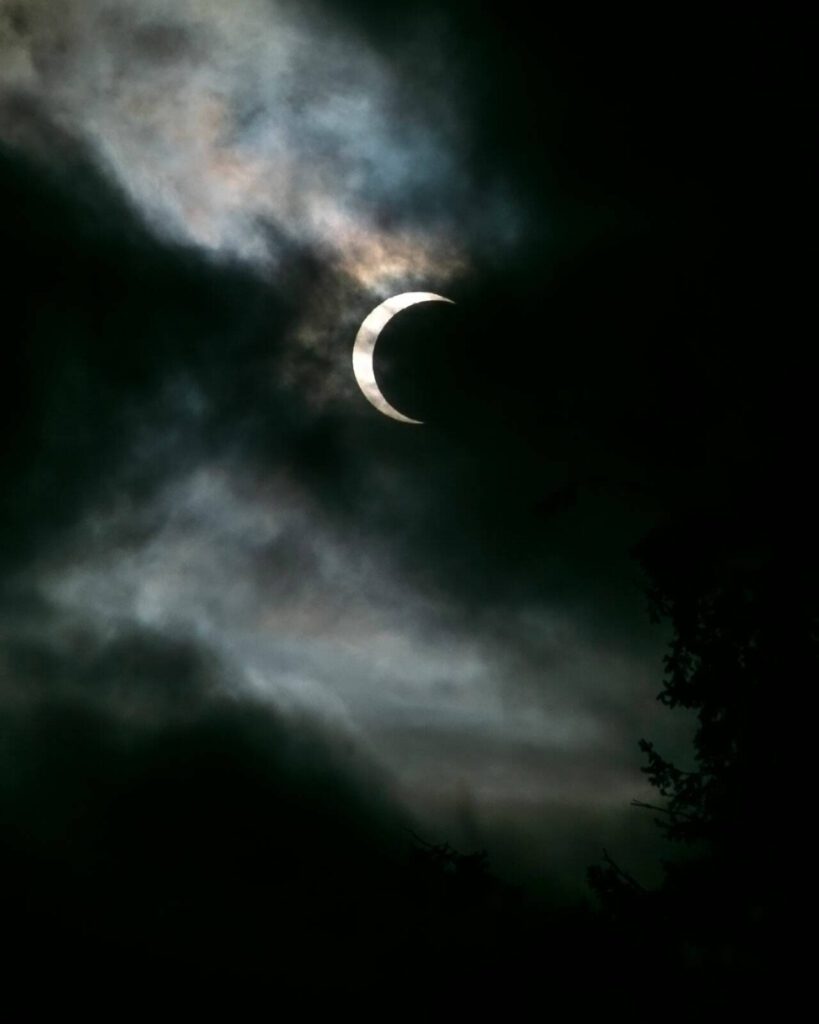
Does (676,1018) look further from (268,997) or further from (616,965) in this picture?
(268,997)

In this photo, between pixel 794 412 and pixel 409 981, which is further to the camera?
pixel 794 412

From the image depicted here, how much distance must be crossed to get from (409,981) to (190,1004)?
20308 cm

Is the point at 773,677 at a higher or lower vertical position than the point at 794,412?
lower

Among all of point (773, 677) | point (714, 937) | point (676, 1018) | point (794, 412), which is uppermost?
point (794, 412)

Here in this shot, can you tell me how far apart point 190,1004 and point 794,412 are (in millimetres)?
206813

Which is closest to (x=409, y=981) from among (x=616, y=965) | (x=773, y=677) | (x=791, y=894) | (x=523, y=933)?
(x=523, y=933)

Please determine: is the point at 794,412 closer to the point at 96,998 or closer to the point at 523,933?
the point at 523,933

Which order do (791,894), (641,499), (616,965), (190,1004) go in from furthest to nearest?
(190,1004), (641,499), (616,965), (791,894)

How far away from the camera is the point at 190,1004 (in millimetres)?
178250

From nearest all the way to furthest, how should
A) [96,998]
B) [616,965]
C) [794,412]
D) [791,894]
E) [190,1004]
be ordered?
1. [791,894]
2. [616,965]
3. [794,412]
4. [190,1004]
5. [96,998]

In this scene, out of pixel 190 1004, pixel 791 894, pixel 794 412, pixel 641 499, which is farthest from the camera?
pixel 190 1004

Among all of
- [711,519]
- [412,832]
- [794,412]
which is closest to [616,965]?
[412,832]

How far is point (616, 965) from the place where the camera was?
9.27 metres

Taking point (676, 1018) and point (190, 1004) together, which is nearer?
point (676, 1018)
